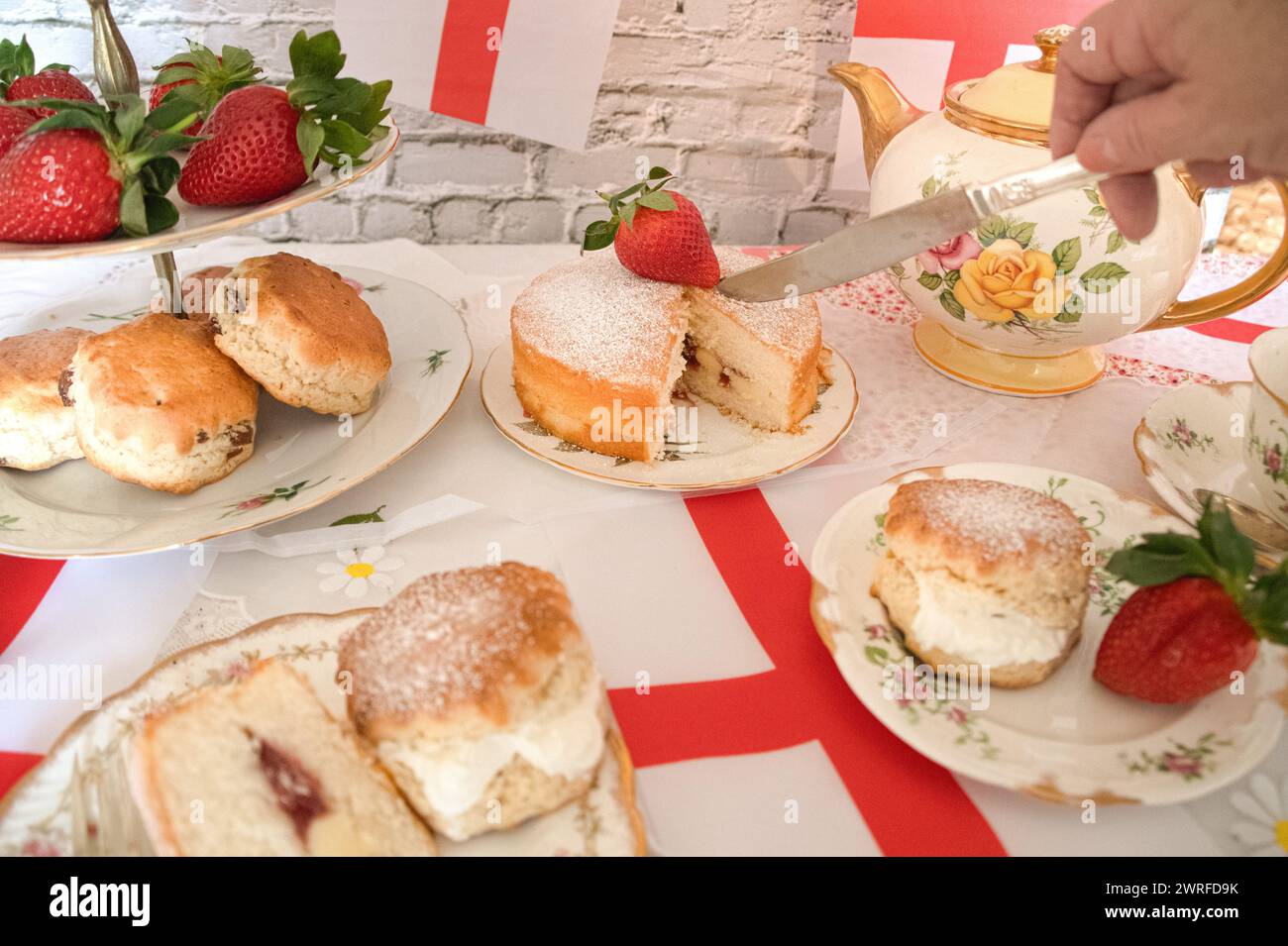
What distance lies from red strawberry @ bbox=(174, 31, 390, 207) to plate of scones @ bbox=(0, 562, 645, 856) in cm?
59

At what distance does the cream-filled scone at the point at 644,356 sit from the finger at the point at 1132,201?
442 millimetres

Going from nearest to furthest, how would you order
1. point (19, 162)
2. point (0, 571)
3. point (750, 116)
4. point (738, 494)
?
point (19, 162) < point (0, 571) < point (738, 494) < point (750, 116)

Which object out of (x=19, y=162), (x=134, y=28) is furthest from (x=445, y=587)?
(x=134, y=28)

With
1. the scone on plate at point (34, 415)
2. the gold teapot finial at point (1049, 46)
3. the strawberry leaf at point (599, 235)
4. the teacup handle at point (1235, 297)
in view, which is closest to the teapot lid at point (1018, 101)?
the gold teapot finial at point (1049, 46)

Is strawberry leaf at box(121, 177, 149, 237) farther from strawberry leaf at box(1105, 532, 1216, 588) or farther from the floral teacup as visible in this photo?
the floral teacup

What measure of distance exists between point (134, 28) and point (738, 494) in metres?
1.59

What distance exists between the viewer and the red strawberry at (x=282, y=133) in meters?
1.02

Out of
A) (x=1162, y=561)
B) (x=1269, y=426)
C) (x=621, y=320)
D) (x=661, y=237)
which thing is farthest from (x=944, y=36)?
(x=1162, y=561)

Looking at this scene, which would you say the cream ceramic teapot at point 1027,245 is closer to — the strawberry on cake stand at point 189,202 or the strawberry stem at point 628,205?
the strawberry stem at point 628,205

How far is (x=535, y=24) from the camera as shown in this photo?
5.81 feet

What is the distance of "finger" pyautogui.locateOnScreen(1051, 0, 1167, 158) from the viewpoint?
904 millimetres

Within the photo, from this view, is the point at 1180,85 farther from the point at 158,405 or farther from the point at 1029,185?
the point at 158,405

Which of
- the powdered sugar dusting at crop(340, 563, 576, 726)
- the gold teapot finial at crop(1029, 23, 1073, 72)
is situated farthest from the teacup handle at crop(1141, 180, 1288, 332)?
the powdered sugar dusting at crop(340, 563, 576, 726)
